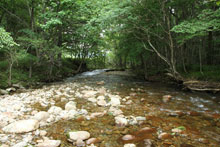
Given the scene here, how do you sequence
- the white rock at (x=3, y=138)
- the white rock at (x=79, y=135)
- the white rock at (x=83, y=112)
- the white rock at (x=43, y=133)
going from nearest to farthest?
the white rock at (x=3, y=138), the white rock at (x=79, y=135), the white rock at (x=43, y=133), the white rock at (x=83, y=112)

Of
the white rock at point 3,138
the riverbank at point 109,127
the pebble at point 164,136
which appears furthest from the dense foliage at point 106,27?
the pebble at point 164,136

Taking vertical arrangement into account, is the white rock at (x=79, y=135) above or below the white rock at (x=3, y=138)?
below

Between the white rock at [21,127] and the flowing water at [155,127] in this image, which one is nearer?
the flowing water at [155,127]

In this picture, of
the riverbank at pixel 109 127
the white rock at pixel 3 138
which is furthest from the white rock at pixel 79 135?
the white rock at pixel 3 138

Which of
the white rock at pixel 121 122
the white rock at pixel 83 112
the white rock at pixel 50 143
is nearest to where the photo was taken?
the white rock at pixel 50 143

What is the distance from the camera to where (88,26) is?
10148 millimetres

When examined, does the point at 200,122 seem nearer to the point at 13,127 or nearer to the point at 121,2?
the point at 13,127

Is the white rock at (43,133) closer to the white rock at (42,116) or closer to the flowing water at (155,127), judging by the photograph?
the flowing water at (155,127)

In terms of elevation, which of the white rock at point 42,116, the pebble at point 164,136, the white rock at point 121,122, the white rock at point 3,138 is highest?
the white rock at point 42,116

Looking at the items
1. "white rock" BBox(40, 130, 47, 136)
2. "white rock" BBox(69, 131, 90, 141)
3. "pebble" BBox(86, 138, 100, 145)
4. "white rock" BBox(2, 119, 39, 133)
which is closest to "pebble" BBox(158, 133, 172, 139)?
"pebble" BBox(86, 138, 100, 145)

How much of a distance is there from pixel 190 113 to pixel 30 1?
1296 cm

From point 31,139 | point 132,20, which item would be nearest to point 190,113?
point 31,139

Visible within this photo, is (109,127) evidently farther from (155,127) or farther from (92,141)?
(155,127)

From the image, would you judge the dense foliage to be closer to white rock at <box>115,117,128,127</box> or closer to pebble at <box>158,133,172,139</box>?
white rock at <box>115,117,128,127</box>
